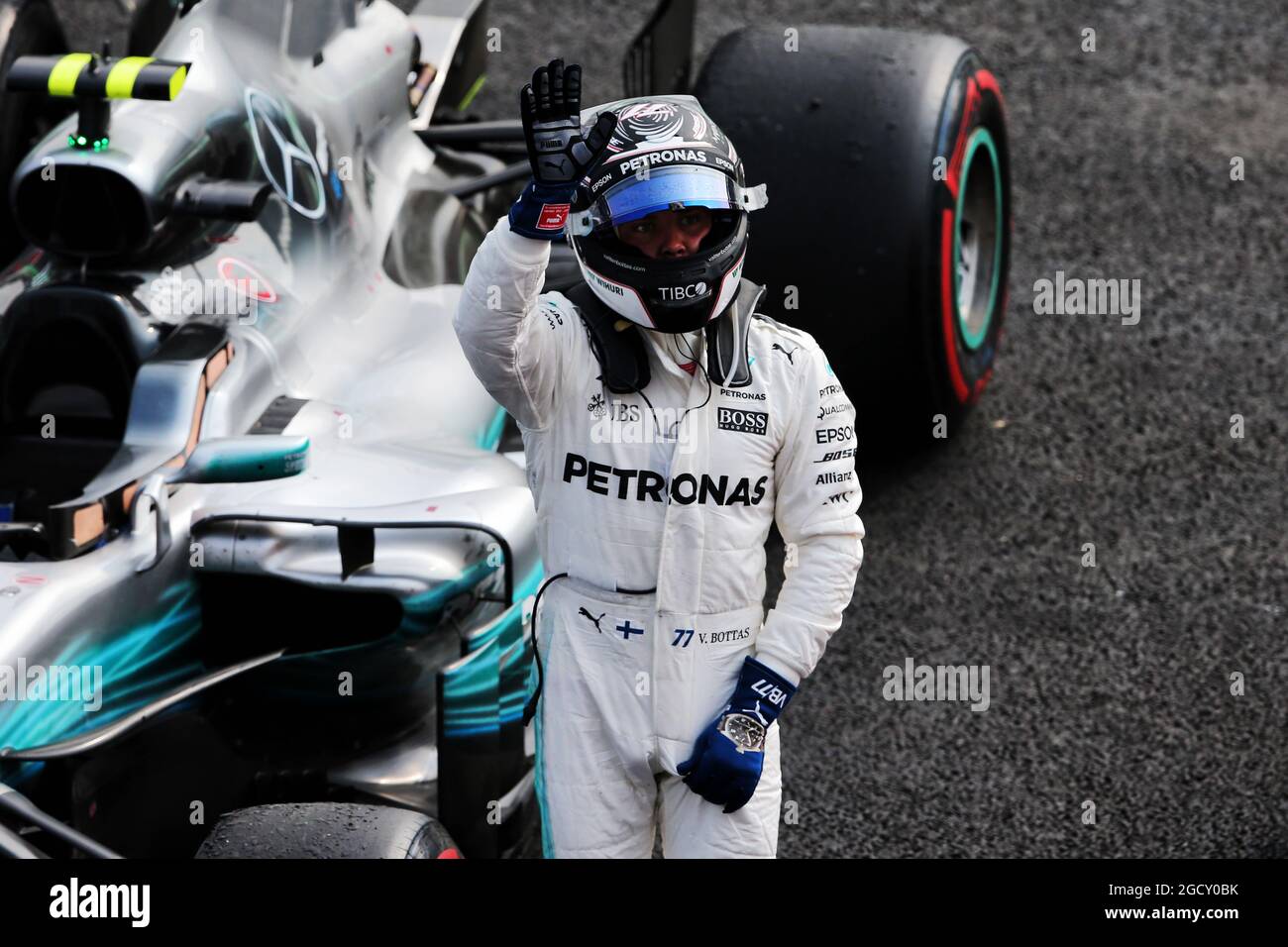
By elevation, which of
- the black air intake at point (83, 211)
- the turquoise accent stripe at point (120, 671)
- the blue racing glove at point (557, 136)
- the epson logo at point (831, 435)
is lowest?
the turquoise accent stripe at point (120, 671)

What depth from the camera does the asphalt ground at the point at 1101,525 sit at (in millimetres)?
3977

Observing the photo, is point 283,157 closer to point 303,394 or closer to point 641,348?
point 303,394

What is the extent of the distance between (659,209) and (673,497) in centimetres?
47

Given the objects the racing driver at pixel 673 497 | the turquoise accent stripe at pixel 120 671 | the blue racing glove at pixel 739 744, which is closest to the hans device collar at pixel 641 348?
the racing driver at pixel 673 497

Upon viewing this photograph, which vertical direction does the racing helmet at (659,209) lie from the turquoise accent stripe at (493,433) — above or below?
above

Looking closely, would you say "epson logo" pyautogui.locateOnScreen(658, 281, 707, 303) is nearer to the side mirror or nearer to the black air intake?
the side mirror

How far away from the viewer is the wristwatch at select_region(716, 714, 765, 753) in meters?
2.79

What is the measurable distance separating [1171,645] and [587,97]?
4.01m

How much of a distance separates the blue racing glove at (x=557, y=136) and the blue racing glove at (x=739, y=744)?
0.84m

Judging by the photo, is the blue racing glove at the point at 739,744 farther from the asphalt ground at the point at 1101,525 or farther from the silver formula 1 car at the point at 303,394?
the asphalt ground at the point at 1101,525

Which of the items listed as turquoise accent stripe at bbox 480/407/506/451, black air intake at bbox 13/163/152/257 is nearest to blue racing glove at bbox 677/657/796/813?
turquoise accent stripe at bbox 480/407/506/451

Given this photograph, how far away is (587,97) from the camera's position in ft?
24.6
